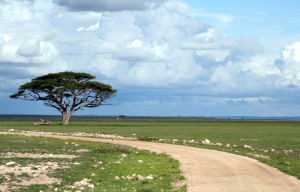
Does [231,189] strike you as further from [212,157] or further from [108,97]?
[108,97]

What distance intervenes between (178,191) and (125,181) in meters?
3.47

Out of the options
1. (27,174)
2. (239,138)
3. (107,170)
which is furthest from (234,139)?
(27,174)

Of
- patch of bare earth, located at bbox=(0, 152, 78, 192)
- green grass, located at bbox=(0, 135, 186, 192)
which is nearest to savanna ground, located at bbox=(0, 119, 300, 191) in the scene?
green grass, located at bbox=(0, 135, 186, 192)

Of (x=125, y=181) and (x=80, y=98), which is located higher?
(x=80, y=98)

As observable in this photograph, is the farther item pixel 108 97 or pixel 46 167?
pixel 108 97

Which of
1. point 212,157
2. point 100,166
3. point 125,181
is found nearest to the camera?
point 125,181

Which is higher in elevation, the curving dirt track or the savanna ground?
the savanna ground

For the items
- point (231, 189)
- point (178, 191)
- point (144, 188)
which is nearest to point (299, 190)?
point (231, 189)

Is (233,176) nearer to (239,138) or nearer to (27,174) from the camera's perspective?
(27,174)

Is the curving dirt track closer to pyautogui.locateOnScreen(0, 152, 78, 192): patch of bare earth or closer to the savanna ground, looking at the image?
the savanna ground

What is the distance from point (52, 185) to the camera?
17750 millimetres

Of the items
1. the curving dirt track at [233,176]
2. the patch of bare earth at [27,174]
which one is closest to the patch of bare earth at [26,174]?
the patch of bare earth at [27,174]

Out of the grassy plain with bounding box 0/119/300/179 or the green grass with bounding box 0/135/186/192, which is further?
the grassy plain with bounding box 0/119/300/179

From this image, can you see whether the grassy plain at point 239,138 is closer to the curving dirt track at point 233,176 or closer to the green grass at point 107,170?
the curving dirt track at point 233,176
